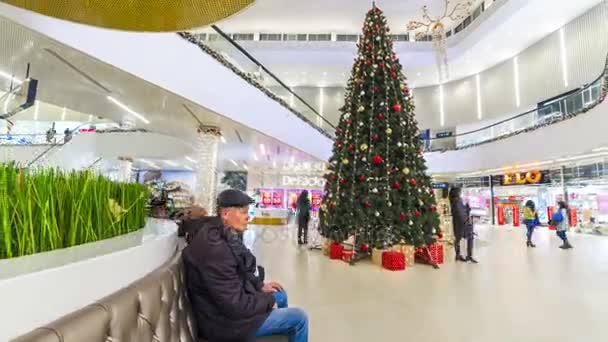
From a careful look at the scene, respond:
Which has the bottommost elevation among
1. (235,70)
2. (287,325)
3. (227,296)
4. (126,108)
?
(287,325)

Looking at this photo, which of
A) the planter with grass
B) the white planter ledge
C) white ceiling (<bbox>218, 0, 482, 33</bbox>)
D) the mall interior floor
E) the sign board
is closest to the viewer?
the white planter ledge

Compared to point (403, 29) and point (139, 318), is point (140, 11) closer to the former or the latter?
point (139, 318)

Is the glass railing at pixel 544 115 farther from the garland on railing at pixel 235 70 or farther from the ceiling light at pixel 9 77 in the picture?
the ceiling light at pixel 9 77

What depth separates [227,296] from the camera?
1.55 meters

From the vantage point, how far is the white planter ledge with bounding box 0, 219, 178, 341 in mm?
837

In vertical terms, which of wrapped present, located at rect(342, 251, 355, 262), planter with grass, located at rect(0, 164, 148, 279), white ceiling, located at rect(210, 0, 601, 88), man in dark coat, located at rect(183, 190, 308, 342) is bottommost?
wrapped present, located at rect(342, 251, 355, 262)

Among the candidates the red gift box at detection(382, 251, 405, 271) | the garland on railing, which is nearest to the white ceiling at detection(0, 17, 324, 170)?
the garland on railing

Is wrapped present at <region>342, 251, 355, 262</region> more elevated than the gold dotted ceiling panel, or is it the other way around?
the gold dotted ceiling panel

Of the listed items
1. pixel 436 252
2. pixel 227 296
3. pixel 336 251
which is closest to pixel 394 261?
pixel 436 252

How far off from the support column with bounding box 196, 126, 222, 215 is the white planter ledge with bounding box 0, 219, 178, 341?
7.04 m

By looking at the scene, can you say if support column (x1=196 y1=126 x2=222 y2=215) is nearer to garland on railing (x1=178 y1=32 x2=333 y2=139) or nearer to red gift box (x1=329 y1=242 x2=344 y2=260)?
garland on railing (x1=178 y1=32 x2=333 y2=139)

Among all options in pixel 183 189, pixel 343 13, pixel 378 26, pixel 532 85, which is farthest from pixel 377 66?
pixel 532 85

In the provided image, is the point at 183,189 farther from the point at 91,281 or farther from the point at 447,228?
the point at 447,228

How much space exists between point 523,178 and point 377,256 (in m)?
12.8
